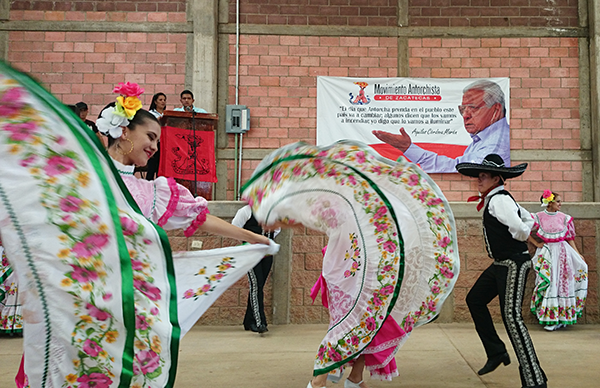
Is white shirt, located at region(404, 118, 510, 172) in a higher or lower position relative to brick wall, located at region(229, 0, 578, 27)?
lower

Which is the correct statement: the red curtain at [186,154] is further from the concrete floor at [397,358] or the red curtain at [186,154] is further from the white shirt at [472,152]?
the white shirt at [472,152]

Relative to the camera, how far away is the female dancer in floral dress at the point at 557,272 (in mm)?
5695

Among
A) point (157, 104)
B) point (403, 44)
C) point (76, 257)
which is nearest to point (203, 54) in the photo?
point (157, 104)

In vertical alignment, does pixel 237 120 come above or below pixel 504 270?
above

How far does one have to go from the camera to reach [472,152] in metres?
8.50

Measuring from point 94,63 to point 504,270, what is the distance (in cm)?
710

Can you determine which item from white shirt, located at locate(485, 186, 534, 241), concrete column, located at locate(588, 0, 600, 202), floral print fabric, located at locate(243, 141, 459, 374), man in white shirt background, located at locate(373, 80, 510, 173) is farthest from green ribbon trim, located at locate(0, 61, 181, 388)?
concrete column, located at locate(588, 0, 600, 202)

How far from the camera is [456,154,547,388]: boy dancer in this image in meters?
3.47

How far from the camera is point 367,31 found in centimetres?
882

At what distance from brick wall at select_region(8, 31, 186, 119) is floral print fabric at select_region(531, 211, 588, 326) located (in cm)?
555

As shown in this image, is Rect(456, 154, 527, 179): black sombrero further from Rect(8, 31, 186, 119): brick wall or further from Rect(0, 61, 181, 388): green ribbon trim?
Rect(8, 31, 186, 119): brick wall

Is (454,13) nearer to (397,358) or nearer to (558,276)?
(558,276)

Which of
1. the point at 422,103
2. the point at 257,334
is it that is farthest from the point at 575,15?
the point at 257,334

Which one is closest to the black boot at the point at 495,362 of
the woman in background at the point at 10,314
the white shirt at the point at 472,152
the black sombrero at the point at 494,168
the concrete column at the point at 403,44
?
the black sombrero at the point at 494,168
